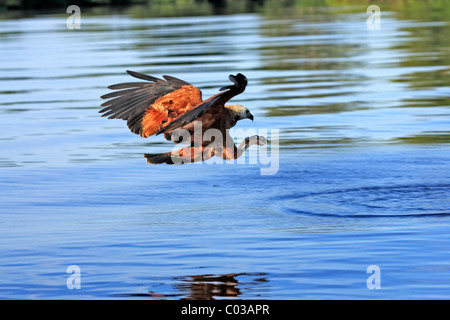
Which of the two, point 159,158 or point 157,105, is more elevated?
point 157,105

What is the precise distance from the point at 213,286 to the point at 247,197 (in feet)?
10.3

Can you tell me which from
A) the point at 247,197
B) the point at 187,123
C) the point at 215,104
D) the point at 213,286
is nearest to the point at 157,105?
the point at 187,123

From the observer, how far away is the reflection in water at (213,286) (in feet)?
23.2

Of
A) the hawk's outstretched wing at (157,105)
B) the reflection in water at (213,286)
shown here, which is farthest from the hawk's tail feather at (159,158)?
the reflection in water at (213,286)

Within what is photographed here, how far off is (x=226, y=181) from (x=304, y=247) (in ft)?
9.91

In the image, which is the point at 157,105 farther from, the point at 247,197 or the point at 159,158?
the point at 247,197

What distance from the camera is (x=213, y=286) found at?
7.27 meters

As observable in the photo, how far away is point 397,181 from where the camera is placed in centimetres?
1088

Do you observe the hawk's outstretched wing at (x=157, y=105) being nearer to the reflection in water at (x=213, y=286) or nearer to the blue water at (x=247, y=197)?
the blue water at (x=247, y=197)

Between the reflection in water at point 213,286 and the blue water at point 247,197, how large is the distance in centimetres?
2

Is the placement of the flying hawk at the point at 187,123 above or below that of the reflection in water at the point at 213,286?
above

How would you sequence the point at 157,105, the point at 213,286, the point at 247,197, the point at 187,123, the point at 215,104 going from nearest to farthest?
the point at 213,286, the point at 215,104, the point at 187,123, the point at 157,105, the point at 247,197

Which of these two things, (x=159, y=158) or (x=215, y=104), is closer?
(x=215, y=104)

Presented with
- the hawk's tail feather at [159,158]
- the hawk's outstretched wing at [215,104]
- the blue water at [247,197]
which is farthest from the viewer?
the hawk's tail feather at [159,158]
